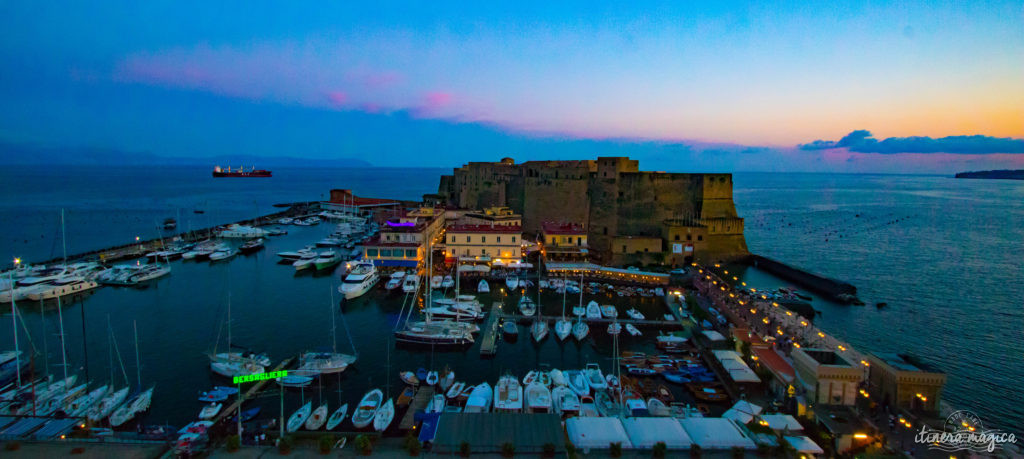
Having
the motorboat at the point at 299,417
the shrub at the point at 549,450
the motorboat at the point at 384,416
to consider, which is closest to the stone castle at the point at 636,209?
the motorboat at the point at 384,416

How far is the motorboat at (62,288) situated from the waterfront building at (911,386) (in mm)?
35754

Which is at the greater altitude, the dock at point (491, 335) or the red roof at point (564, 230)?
the red roof at point (564, 230)

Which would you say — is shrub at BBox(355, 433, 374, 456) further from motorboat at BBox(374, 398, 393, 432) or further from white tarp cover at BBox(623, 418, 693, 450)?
white tarp cover at BBox(623, 418, 693, 450)

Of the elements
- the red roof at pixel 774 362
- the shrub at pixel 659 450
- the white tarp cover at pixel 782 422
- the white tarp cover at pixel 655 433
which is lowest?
the white tarp cover at pixel 782 422

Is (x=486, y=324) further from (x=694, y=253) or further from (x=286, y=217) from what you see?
(x=286, y=217)

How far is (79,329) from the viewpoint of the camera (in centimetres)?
2198

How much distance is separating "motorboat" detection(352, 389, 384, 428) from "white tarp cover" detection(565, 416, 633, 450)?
20.8 ft

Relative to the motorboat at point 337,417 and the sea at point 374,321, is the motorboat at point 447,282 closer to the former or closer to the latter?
the sea at point 374,321

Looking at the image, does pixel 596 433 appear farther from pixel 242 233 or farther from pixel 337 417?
pixel 242 233

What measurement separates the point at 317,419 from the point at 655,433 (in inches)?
380

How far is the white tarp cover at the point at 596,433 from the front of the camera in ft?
34.5

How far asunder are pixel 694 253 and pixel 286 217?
51.1m

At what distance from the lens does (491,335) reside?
2123cm

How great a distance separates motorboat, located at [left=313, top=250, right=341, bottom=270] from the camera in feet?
113
